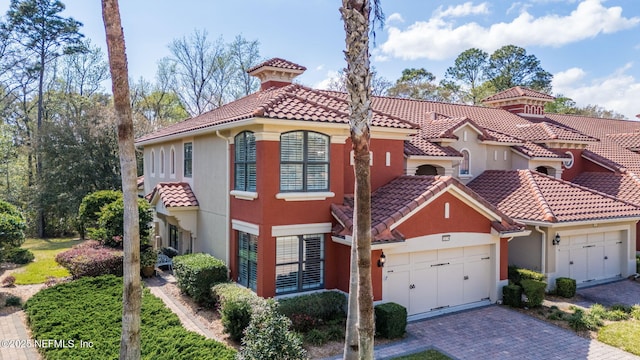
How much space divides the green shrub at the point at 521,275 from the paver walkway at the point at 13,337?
14.9 metres

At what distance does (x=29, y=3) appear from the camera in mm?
31562

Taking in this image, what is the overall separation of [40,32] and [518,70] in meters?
49.1

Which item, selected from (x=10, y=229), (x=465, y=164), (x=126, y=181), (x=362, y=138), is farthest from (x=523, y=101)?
(x=10, y=229)

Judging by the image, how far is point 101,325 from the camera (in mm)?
10617

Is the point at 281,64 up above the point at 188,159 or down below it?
above

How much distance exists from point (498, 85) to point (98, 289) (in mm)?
48804

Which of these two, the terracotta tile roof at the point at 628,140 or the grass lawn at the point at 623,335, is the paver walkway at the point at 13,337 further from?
the terracotta tile roof at the point at 628,140

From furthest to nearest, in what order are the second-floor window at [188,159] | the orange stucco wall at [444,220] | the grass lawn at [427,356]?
the second-floor window at [188,159] < the orange stucco wall at [444,220] < the grass lawn at [427,356]

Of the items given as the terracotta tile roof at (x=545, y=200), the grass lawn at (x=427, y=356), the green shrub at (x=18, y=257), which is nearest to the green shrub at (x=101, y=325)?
the grass lawn at (x=427, y=356)

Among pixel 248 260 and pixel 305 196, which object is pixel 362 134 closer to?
pixel 305 196

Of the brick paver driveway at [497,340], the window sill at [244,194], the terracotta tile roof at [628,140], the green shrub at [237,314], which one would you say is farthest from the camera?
→ the terracotta tile roof at [628,140]

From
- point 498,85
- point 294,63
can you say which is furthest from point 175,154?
point 498,85

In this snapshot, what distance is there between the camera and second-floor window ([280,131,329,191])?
41.8 feet

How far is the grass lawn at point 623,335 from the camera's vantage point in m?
11.2
